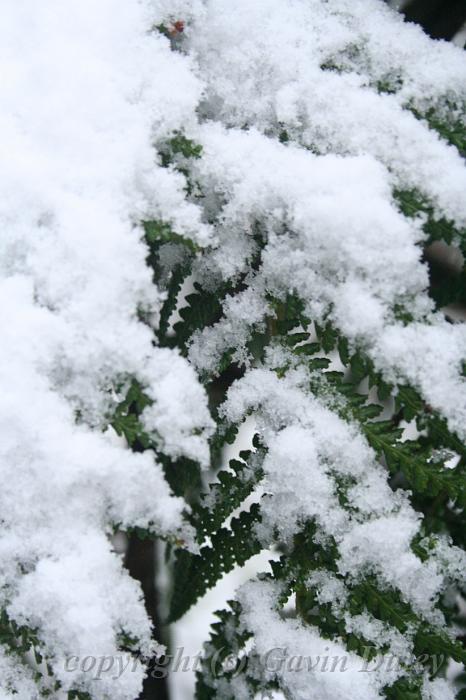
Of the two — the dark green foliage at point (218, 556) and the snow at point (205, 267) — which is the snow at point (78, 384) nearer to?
the snow at point (205, 267)

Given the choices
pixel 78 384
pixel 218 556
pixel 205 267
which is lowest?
pixel 218 556

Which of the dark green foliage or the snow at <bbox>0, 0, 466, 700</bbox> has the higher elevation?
the snow at <bbox>0, 0, 466, 700</bbox>

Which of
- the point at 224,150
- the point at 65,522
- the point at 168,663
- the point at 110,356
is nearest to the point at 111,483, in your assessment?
the point at 65,522

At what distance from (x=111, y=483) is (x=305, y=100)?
79 centimetres

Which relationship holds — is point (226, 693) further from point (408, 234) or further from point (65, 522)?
point (408, 234)

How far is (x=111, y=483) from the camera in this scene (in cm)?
112

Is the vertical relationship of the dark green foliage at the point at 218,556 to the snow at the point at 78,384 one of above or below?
below

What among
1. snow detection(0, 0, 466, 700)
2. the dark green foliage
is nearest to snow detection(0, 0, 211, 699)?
snow detection(0, 0, 466, 700)

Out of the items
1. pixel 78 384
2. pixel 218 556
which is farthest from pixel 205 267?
pixel 218 556

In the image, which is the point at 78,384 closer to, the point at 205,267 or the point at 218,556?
the point at 205,267

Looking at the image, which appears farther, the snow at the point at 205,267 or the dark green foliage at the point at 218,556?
the dark green foliage at the point at 218,556

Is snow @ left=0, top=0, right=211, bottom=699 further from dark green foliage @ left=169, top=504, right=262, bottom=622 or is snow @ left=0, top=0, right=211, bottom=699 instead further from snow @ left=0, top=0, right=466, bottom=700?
dark green foliage @ left=169, top=504, right=262, bottom=622

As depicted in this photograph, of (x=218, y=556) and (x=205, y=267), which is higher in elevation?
(x=205, y=267)

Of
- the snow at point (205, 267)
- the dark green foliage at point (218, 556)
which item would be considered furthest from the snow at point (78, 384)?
the dark green foliage at point (218, 556)
